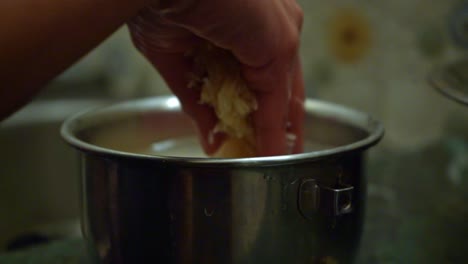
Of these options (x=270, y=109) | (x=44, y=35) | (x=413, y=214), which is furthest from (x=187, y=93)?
(x=413, y=214)

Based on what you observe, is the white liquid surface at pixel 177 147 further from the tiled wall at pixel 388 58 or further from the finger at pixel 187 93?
the tiled wall at pixel 388 58

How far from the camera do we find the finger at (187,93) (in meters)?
0.50

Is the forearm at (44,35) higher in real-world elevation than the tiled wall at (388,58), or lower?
higher

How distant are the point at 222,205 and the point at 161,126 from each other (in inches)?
10.1

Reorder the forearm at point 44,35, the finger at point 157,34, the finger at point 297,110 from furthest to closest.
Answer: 1. the finger at point 297,110
2. the finger at point 157,34
3. the forearm at point 44,35

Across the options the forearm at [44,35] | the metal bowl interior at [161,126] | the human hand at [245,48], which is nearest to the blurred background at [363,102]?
the metal bowl interior at [161,126]

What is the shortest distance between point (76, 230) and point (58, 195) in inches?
3.8

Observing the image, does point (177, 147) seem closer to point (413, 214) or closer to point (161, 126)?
point (161, 126)

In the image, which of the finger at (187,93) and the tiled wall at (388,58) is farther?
the tiled wall at (388,58)

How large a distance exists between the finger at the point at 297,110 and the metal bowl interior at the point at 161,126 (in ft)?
0.09

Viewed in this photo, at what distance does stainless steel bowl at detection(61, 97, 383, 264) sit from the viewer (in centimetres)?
41

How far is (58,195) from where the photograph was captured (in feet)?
3.38

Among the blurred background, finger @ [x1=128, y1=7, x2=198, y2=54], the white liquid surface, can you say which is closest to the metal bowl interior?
the white liquid surface

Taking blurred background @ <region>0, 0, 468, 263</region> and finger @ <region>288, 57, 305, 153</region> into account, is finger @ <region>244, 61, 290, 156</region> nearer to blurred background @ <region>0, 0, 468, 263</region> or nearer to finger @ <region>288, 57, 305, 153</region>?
finger @ <region>288, 57, 305, 153</region>
